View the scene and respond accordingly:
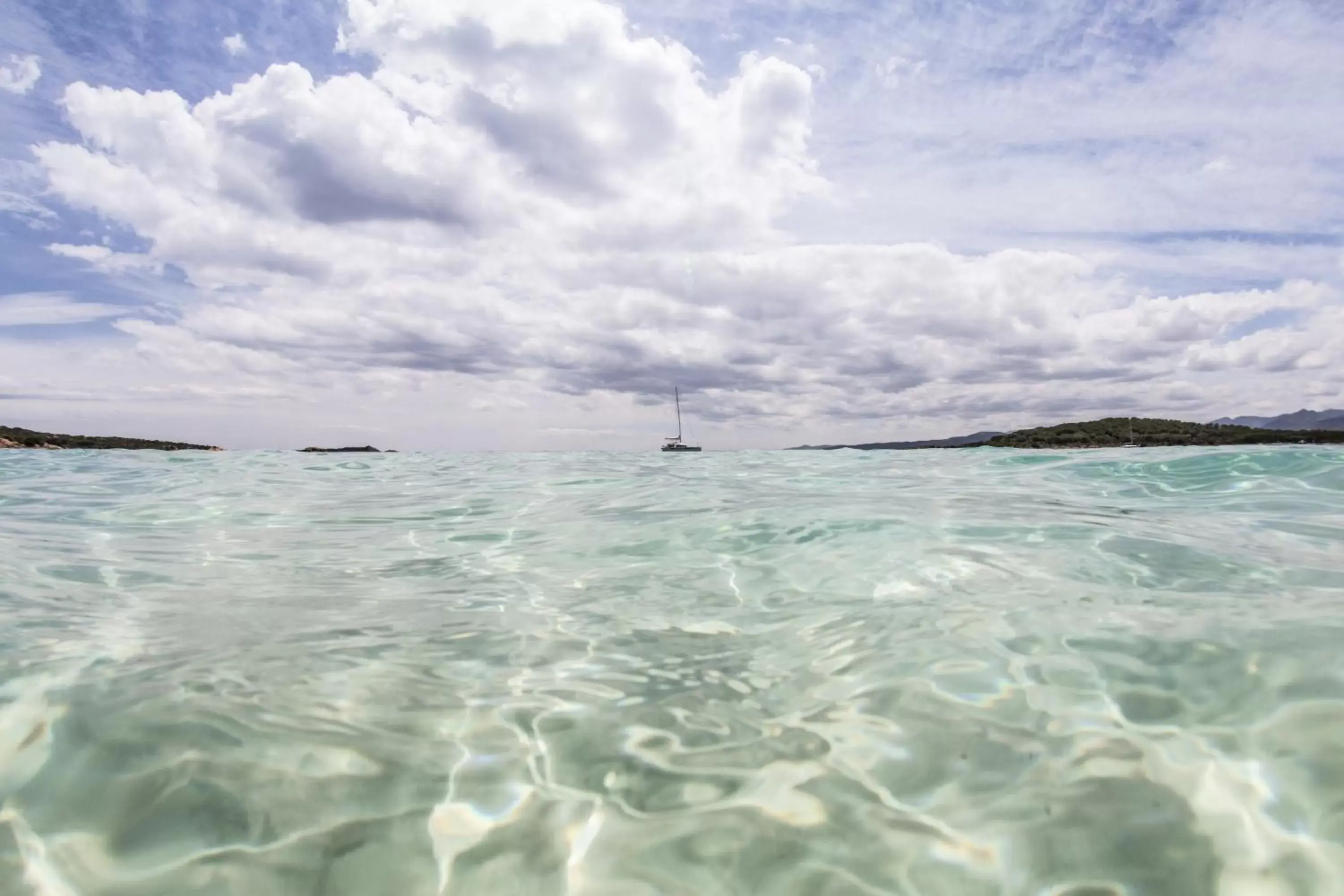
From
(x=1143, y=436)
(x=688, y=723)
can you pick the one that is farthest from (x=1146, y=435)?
(x=688, y=723)

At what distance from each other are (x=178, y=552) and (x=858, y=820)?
7172 mm

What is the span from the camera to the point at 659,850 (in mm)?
2135

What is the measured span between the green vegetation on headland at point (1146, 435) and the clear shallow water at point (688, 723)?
49108 millimetres

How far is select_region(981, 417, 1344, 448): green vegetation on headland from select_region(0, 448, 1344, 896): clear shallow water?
49108 mm

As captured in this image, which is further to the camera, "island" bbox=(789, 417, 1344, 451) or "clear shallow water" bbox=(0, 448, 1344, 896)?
"island" bbox=(789, 417, 1344, 451)

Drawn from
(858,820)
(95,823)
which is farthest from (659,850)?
(95,823)

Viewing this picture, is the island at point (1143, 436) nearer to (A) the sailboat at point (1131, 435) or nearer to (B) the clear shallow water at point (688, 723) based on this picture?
(A) the sailboat at point (1131, 435)

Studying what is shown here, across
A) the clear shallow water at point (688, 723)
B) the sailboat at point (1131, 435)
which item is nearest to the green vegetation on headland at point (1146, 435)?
the sailboat at point (1131, 435)

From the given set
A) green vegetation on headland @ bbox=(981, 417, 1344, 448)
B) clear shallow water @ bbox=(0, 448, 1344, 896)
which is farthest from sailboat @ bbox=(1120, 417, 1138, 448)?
clear shallow water @ bbox=(0, 448, 1344, 896)

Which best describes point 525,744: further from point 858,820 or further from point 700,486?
point 700,486

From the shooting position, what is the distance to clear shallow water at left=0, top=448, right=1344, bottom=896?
2.07 metres

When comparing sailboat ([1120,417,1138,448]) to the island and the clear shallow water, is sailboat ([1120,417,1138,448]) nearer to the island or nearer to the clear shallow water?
the island

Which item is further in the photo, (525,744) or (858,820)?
(525,744)

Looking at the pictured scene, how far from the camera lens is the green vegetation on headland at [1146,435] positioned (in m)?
48.1
